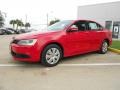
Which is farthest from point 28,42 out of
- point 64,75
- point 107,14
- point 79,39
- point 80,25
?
point 107,14

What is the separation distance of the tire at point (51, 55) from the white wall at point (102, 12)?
755 inches

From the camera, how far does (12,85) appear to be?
A: 15.6 ft

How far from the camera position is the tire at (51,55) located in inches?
250

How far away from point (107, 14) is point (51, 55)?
20.1 metres

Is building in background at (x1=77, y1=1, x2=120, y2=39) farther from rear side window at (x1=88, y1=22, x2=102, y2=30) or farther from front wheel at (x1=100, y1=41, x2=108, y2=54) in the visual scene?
rear side window at (x1=88, y1=22, x2=102, y2=30)

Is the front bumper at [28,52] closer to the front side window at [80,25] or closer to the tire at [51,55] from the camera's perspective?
the tire at [51,55]

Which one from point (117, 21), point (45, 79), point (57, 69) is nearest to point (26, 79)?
point (45, 79)

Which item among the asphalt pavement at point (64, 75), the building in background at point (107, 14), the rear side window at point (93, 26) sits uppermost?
the building in background at point (107, 14)

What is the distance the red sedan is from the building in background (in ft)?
56.4

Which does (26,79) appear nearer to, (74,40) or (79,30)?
(74,40)

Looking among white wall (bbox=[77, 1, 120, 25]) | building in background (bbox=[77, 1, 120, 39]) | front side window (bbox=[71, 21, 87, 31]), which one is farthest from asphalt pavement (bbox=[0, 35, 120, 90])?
white wall (bbox=[77, 1, 120, 25])

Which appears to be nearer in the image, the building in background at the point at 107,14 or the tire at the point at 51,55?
the tire at the point at 51,55

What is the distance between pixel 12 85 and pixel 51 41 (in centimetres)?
212

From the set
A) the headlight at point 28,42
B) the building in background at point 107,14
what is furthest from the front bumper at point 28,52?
the building in background at point 107,14
